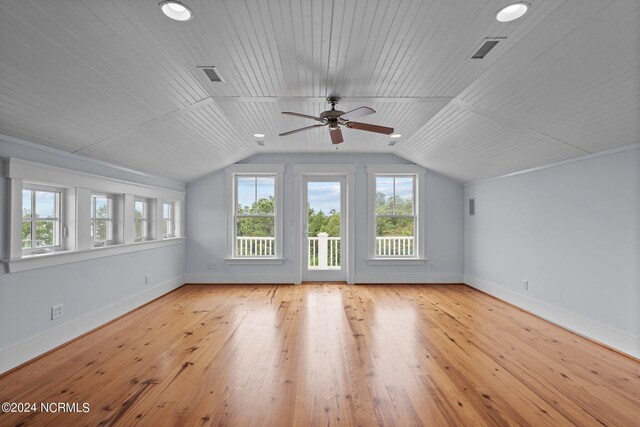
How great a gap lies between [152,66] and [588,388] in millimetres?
4272

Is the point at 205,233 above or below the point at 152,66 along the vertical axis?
below

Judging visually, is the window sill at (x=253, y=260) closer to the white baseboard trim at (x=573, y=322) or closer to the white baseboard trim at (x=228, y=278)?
the white baseboard trim at (x=228, y=278)

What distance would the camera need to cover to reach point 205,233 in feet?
19.6

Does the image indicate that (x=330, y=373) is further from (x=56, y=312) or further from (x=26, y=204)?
(x=26, y=204)

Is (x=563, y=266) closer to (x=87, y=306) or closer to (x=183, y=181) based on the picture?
(x=87, y=306)

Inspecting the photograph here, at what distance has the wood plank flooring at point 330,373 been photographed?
2055 mm

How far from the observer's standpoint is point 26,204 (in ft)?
9.82

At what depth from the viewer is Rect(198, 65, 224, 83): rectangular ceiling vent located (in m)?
2.56

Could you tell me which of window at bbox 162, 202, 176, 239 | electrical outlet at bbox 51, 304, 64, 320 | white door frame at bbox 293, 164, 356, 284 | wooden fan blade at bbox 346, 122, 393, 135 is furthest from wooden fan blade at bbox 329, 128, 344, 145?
window at bbox 162, 202, 176, 239

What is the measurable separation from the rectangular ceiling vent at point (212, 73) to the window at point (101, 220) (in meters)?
2.42

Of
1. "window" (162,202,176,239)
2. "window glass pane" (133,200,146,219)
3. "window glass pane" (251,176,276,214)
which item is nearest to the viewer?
"window glass pane" (133,200,146,219)

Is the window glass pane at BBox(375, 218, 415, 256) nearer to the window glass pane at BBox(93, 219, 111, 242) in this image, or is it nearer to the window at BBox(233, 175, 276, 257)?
the window at BBox(233, 175, 276, 257)

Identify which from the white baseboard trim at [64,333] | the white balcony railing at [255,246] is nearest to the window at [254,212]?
the white balcony railing at [255,246]

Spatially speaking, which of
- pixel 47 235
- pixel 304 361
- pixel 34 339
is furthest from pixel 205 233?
pixel 304 361
